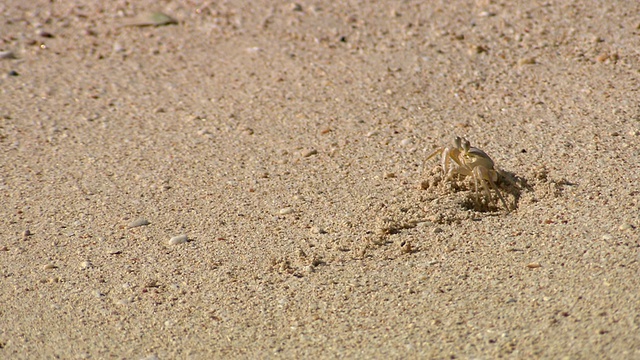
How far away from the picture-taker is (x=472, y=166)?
3938 millimetres

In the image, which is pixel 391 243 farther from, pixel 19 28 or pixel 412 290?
pixel 19 28

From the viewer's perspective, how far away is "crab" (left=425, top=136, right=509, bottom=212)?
387 cm

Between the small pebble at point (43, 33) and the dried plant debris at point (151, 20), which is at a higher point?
the dried plant debris at point (151, 20)

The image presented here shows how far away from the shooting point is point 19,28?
6.43 m

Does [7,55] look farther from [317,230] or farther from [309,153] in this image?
[317,230]

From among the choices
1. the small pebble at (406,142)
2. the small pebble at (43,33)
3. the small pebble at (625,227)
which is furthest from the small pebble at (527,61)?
the small pebble at (43,33)

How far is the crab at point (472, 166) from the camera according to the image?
3.87m

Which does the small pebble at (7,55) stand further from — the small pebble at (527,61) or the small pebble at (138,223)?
the small pebble at (527,61)

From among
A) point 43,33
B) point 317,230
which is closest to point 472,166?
point 317,230

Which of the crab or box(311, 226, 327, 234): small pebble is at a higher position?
the crab

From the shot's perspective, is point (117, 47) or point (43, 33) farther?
point (43, 33)

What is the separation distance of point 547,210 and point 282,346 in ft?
4.81

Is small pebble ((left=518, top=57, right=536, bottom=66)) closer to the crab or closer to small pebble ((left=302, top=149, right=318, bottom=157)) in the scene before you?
the crab

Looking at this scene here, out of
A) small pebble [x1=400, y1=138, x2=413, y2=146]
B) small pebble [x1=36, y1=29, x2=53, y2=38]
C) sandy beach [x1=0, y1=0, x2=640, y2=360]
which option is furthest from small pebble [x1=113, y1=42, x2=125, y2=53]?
small pebble [x1=400, y1=138, x2=413, y2=146]
